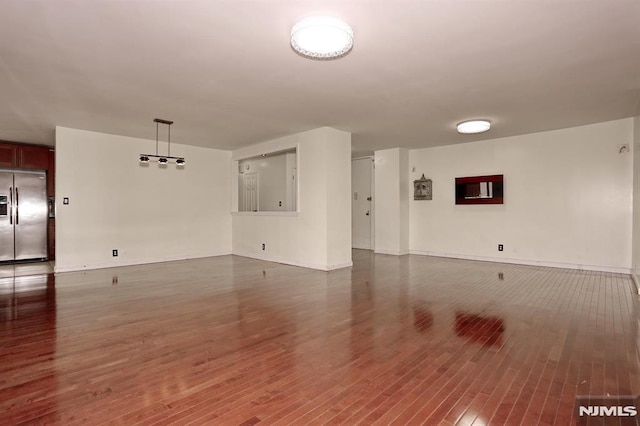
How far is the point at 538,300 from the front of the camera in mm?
3941

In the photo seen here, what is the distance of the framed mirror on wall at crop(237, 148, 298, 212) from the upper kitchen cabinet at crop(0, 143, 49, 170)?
13.9 ft

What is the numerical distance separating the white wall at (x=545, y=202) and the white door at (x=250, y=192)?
4.89m

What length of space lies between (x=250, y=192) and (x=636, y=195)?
843cm

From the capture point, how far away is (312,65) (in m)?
3.30

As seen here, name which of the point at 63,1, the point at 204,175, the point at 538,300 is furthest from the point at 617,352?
the point at 204,175

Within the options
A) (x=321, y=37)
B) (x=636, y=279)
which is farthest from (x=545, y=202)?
(x=321, y=37)

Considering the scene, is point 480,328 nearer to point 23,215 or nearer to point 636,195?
point 636,195

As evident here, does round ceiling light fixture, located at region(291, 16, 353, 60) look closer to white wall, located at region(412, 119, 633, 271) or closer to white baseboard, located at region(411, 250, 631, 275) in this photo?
white wall, located at region(412, 119, 633, 271)

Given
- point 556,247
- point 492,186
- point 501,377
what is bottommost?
point 501,377

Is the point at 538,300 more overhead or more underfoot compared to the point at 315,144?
more underfoot

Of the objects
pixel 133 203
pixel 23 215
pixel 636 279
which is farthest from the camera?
pixel 23 215

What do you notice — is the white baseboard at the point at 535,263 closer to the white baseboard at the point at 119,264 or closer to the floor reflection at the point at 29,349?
the white baseboard at the point at 119,264

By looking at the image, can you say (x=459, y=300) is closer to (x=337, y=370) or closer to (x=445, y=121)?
(x=337, y=370)

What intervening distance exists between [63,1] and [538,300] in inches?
207
